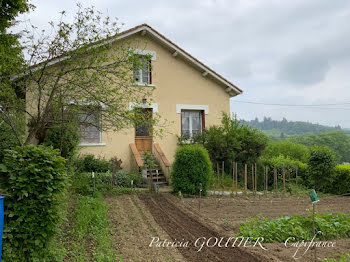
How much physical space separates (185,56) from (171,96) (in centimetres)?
202

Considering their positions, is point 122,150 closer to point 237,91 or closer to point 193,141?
point 193,141

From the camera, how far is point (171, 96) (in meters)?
13.3

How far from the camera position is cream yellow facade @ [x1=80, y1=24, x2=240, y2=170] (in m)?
12.3

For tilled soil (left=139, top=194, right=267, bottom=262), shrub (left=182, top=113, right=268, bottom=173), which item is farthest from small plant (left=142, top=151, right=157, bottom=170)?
shrub (left=182, top=113, right=268, bottom=173)

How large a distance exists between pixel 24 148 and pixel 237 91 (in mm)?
11852

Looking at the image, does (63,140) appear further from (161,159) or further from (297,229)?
(297,229)

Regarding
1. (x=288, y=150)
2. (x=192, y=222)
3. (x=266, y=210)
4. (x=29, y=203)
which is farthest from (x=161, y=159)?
(x=288, y=150)

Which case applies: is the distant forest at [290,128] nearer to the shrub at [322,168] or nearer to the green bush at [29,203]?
the shrub at [322,168]

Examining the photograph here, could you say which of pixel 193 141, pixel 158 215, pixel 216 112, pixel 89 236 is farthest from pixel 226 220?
pixel 216 112

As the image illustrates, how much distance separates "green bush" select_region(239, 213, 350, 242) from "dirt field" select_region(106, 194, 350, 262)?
0.27 metres

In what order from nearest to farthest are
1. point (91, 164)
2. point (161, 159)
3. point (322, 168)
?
point (91, 164) < point (322, 168) < point (161, 159)

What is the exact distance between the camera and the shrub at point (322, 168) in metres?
11.5

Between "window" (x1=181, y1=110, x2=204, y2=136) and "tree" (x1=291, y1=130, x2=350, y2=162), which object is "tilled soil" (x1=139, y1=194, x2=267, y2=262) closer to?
"window" (x1=181, y1=110, x2=204, y2=136)

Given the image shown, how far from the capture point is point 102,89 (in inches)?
274
